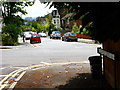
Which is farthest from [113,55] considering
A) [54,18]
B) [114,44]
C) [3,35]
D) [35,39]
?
[54,18]

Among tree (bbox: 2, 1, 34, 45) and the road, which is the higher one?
tree (bbox: 2, 1, 34, 45)

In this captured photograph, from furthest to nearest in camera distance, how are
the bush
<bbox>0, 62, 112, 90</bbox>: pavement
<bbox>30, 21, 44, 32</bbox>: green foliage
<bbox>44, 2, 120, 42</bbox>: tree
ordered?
<bbox>30, 21, 44, 32</bbox>: green foliage < the bush < <bbox>0, 62, 112, 90</bbox>: pavement < <bbox>44, 2, 120, 42</bbox>: tree

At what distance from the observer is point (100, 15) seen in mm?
5910

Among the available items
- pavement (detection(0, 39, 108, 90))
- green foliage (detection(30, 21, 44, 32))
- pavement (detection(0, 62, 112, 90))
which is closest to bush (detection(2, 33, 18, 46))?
pavement (detection(0, 39, 108, 90))

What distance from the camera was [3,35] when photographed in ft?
90.3

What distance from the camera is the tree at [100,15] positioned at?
531 centimetres

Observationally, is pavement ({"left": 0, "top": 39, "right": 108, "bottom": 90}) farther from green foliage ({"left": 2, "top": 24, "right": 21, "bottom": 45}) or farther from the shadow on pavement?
green foliage ({"left": 2, "top": 24, "right": 21, "bottom": 45})

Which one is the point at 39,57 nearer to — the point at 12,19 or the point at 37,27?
the point at 12,19

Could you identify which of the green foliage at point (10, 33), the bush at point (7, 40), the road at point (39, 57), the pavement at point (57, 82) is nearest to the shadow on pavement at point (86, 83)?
the pavement at point (57, 82)

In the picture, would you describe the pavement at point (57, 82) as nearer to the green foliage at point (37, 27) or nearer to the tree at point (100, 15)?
the tree at point (100, 15)

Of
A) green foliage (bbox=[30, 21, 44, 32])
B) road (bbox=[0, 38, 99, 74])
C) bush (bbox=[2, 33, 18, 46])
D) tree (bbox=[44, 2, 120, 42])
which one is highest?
green foliage (bbox=[30, 21, 44, 32])

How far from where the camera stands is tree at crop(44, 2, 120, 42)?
5.31 meters

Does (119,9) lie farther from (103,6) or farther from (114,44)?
(114,44)

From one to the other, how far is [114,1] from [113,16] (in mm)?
399
